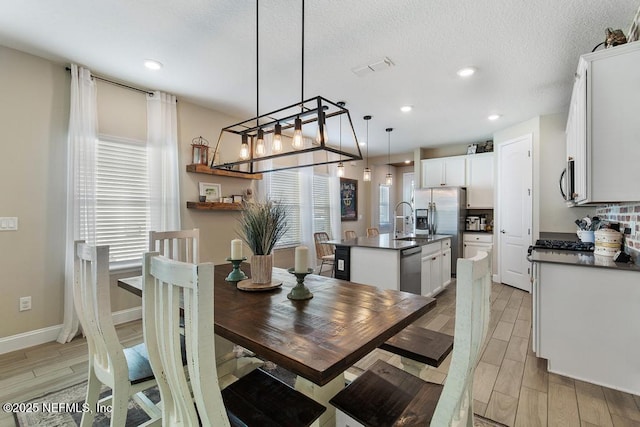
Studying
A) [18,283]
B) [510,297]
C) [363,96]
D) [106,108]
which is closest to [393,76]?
[363,96]

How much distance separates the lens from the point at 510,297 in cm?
416

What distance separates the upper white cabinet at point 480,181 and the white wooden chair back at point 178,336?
5.86 metres

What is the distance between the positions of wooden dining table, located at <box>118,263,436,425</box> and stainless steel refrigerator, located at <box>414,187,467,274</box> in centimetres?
419

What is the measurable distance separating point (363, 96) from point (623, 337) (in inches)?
125

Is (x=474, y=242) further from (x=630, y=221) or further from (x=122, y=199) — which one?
(x=122, y=199)

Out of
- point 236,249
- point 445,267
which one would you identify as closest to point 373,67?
point 236,249

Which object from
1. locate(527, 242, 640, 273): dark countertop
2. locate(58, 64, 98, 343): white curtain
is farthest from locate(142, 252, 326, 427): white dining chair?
locate(58, 64, 98, 343): white curtain

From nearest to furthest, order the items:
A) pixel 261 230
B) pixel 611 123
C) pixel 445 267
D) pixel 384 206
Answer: pixel 261 230
pixel 611 123
pixel 445 267
pixel 384 206

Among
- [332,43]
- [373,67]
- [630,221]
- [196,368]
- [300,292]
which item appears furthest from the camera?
[373,67]

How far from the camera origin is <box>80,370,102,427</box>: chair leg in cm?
147

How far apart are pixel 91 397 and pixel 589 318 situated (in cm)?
315

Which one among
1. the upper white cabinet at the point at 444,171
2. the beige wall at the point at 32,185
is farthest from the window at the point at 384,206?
the beige wall at the point at 32,185

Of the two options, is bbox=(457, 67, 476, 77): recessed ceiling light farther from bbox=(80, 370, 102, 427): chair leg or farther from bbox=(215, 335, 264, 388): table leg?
bbox=(80, 370, 102, 427): chair leg

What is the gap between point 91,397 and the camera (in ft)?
4.96
